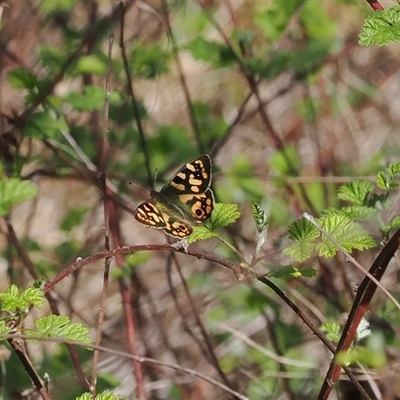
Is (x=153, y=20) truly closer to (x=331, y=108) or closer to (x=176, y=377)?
(x=331, y=108)

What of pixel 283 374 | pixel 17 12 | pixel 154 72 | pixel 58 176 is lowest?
pixel 283 374

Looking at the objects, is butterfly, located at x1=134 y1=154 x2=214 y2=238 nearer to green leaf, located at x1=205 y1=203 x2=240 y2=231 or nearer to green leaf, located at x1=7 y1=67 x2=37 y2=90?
green leaf, located at x1=205 y1=203 x2=240 y2=231

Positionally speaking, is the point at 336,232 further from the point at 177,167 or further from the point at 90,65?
the point at 177,167

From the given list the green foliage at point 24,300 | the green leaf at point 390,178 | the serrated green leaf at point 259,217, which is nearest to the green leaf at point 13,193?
the green foliage at point 24,300

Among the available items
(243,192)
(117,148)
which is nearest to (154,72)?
(117,148)

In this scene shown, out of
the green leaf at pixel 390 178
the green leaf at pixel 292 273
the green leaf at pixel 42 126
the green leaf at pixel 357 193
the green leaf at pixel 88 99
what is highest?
the green leaf at pixel 88 99

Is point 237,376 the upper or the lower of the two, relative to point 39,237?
lower

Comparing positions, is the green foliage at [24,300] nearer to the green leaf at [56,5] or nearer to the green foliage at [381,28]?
the green foliage at [381,28]
